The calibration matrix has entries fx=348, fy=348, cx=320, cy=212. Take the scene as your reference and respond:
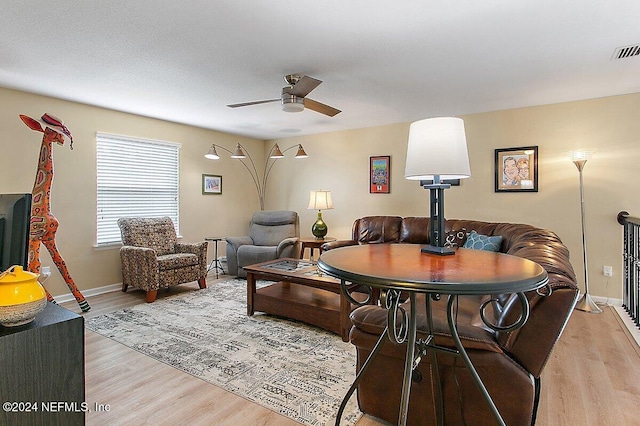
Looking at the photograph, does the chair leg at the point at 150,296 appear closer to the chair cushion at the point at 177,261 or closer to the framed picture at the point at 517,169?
the chair cushion at the point at 177,261

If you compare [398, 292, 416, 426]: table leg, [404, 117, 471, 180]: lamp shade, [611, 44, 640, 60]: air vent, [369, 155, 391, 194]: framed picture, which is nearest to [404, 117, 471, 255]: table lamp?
[404, 117, 471, 180]: lamp shade

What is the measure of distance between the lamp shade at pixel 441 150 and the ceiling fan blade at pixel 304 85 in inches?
57.2

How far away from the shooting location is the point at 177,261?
420 cm

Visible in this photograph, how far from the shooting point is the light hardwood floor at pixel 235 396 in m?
1.88

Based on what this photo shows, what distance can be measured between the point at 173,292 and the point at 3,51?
2906 mm

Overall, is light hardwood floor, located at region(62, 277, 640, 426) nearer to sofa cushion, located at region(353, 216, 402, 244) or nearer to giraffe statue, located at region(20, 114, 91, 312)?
giraffe statue, located at region(20, 114, 91, 312)

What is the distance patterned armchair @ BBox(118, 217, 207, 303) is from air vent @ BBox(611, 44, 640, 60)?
458 centimetres

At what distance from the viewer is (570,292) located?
4.38 feet

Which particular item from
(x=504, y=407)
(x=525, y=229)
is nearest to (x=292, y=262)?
(x=525, y=229)

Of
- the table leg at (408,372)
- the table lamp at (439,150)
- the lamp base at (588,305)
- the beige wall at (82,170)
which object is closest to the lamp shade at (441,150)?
the table lamp at (439,150)

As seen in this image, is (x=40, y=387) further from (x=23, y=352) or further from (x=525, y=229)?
(x=525, y=229)

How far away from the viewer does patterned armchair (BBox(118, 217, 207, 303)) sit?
3.98 metres

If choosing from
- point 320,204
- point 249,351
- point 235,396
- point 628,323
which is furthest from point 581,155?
point 235,396

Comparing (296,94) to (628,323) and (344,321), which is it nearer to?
(344,321)
